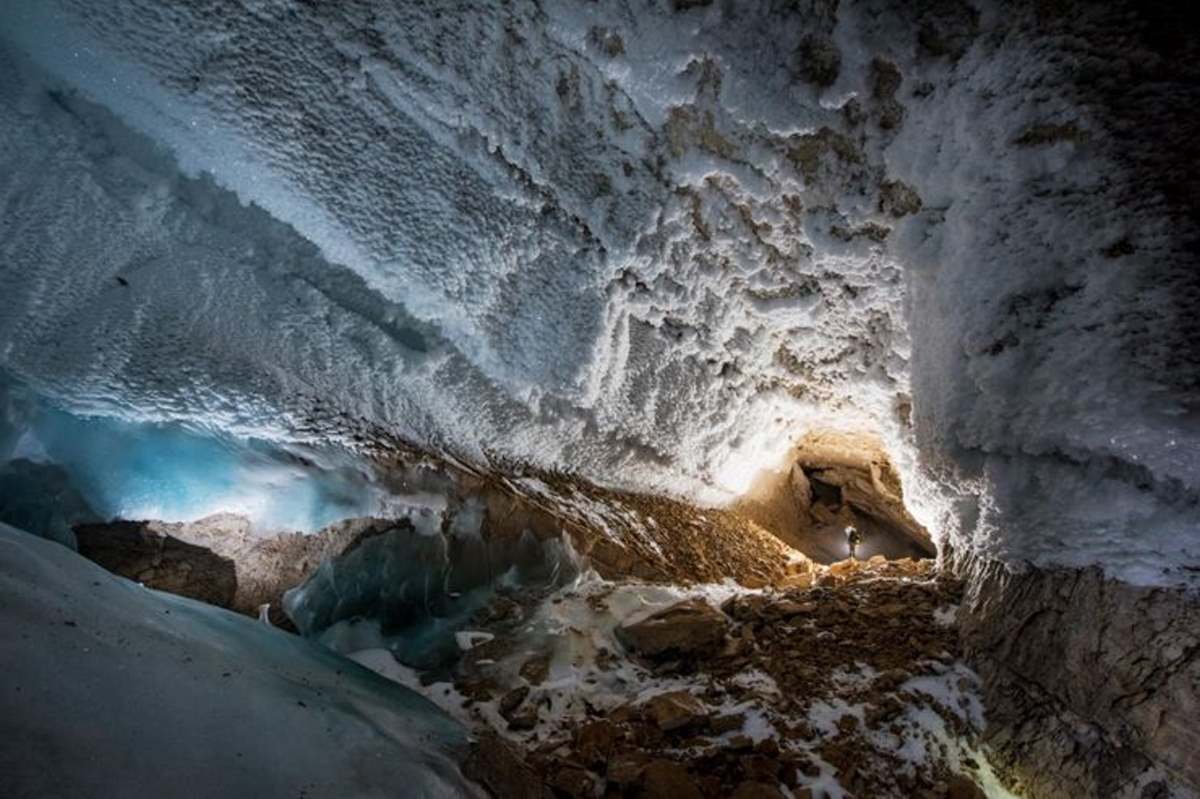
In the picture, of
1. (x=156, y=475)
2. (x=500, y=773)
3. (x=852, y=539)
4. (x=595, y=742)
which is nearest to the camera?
(x=500, y=773)

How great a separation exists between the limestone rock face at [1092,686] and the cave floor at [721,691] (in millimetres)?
163

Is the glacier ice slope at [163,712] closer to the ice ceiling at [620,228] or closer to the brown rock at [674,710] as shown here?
the brown rock at [674,710]

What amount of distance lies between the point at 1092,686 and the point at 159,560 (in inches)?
170

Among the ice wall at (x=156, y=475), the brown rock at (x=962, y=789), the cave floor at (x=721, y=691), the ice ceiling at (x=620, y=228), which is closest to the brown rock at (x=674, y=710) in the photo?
the cave floor at (x=721, y=691)

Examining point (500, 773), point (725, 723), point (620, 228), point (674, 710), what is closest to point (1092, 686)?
point (725, 723)

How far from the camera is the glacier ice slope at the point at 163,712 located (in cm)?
146

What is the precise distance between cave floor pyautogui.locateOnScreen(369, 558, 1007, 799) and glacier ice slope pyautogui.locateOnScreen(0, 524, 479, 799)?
1.26ft

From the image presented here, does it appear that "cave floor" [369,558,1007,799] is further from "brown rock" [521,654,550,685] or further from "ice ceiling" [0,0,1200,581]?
"ice ceiling" [0,0,1200,581]

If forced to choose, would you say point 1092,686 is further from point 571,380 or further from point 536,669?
Result: point 571,380

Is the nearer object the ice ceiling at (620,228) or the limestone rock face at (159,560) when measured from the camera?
the ice ceiling at (620,228)

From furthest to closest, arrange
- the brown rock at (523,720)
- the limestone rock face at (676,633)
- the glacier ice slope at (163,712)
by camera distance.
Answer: the limestone rock face at (676,633)
the brown rock at (523,720)
the glacier ice slope at (163,712)

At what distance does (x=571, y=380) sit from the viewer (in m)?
3.87

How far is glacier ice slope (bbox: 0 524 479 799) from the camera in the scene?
146cm

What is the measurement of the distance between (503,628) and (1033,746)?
2521mm
